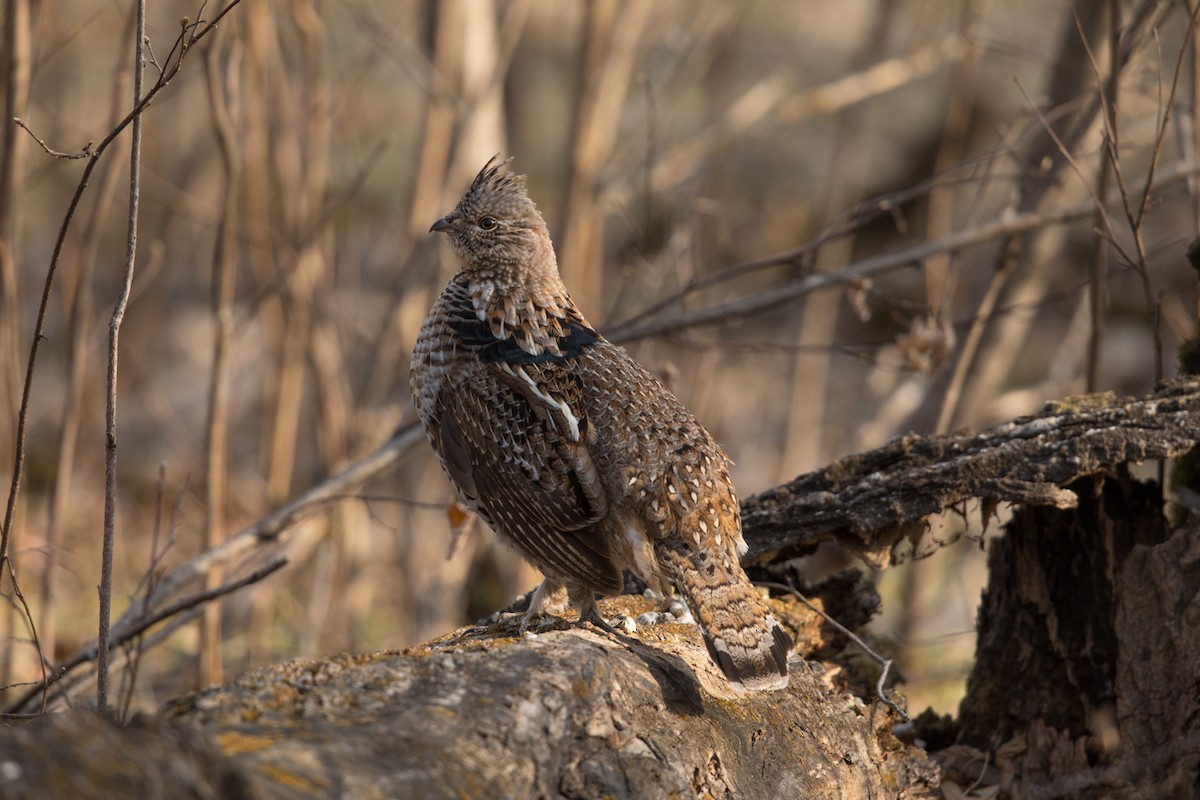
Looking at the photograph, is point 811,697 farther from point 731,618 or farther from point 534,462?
point 534,462

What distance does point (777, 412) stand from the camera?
13305 mm

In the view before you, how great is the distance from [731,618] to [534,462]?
939 millimetres

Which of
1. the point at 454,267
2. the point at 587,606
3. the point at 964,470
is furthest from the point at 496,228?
the point at 454,267

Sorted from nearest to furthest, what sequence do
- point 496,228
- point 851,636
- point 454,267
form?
point 851,636, point 496,228, point 454,267

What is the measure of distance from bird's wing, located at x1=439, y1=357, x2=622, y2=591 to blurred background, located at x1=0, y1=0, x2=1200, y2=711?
1.28 feet

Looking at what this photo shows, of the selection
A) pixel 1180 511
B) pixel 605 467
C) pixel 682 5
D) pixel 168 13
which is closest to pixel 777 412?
pixel 682 5

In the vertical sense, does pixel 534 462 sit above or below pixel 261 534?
below

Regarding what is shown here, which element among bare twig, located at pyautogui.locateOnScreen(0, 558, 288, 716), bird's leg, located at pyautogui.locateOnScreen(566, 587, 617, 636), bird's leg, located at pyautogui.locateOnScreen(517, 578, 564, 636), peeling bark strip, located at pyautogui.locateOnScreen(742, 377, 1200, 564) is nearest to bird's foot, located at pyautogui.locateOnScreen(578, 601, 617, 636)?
bird's leg, located at pyautogui.locateOnScreen(566, 587, 617, 636)

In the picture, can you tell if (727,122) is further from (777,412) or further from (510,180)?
(777,412)

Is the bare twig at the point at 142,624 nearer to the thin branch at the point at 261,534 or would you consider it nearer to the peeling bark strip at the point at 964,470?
the thin branch at the point at 261,534

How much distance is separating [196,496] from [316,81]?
19.5ft

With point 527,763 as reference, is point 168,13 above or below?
above

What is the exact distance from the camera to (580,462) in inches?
153

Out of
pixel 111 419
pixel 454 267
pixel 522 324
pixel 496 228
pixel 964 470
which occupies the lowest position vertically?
pixel 111 419
